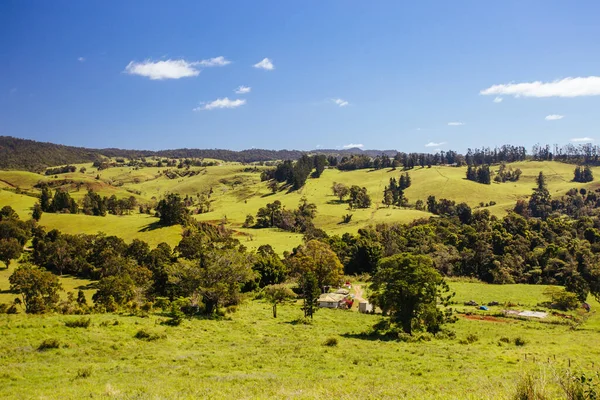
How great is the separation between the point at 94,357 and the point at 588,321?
2160 inches

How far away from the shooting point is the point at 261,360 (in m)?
24.2

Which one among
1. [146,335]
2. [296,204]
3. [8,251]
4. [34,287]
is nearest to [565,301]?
[146,335]

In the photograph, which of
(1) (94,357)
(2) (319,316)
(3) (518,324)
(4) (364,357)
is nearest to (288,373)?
(4) (364,357)

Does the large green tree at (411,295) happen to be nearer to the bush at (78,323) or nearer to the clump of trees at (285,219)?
the bush at (78,323)

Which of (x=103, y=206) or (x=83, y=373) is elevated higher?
(x=83, y=373)

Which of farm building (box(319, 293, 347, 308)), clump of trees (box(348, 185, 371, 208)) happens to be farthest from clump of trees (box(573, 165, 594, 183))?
farm building (box(319, 293, 347, 308))

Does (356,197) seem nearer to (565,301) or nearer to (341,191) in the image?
(341,191)

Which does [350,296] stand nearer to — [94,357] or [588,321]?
[588,321]

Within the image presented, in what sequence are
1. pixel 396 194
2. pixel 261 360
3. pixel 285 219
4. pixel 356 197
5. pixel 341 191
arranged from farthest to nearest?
1. pixel 396 194
2. pixel 341 191
3. pixel 356 197
4. pixel 285 219
5. pixel 261 360

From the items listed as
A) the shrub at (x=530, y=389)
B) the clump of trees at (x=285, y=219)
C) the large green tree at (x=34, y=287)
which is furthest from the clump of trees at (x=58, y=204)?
the shrub at (x=530, y=389)

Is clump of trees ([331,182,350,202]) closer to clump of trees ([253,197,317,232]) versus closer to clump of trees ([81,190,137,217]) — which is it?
clump of trees ([253,197,317,232])

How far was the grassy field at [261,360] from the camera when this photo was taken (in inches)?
626

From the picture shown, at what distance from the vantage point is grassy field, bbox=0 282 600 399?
15.9 metres

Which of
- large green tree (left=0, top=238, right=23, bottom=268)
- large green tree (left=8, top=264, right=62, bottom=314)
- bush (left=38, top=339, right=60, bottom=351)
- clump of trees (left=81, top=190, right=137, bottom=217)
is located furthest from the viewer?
clump of trees (left=81, top=190, right=137, bottom=217)
